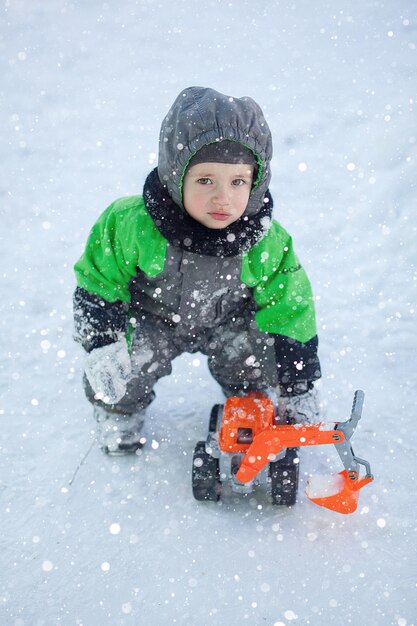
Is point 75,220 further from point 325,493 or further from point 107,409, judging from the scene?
point 325,493

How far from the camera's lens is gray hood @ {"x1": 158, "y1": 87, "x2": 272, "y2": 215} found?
173 centimetres

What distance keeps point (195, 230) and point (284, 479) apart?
0.73 meters

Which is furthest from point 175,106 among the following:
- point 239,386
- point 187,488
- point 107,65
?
point 107,65

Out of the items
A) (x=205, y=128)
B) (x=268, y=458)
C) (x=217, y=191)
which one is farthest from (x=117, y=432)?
(x=205, y=128)

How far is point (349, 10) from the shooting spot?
4.50 meters

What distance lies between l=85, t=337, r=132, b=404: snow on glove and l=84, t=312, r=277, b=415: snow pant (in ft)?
0.25

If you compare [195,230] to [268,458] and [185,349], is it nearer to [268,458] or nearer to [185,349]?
[185,349]

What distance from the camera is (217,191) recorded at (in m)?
1.81

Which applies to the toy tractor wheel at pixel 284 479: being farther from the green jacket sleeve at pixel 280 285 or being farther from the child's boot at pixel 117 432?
the child's boot at pixel 117 432

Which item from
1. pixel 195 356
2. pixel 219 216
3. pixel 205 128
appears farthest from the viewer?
pixel 195 356

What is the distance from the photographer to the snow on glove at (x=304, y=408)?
2.05m

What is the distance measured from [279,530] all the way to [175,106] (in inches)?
46.5

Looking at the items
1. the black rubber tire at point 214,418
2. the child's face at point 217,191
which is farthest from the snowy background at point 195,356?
the child's face at point 217,191

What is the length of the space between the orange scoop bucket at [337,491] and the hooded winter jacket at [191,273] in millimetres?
293
